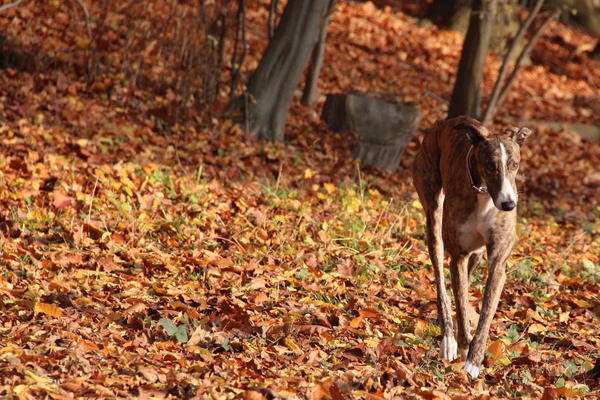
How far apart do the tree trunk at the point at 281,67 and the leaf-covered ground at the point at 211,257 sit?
0.37 meters

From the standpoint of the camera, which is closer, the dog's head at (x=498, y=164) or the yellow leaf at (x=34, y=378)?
the yellow leaf at (x=34, y=378)

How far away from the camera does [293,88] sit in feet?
37.6

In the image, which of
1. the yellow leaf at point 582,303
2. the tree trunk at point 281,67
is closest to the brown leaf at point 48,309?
the yellow leaf at point 582,303

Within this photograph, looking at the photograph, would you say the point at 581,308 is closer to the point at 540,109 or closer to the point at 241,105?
the point at 241,105

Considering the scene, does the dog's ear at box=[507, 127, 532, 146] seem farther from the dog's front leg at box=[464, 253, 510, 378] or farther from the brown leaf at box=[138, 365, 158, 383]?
the brown leaf at box=[138, 365, 158, 383]

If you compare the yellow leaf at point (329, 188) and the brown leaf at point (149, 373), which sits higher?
the brown leaf at point (149, 373)

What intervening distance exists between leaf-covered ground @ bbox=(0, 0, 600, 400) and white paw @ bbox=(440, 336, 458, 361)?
119 millimetres

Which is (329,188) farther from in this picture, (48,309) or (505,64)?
(505,64)

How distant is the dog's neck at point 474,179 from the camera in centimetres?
533

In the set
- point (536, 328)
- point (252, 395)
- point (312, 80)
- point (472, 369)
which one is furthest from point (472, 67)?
point (252, 395)

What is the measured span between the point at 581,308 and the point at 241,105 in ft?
19.7

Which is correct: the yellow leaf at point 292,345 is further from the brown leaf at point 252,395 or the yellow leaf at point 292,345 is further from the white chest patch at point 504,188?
the white chest patch at point 504,188

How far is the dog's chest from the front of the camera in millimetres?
5348

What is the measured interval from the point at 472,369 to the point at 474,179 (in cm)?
120
